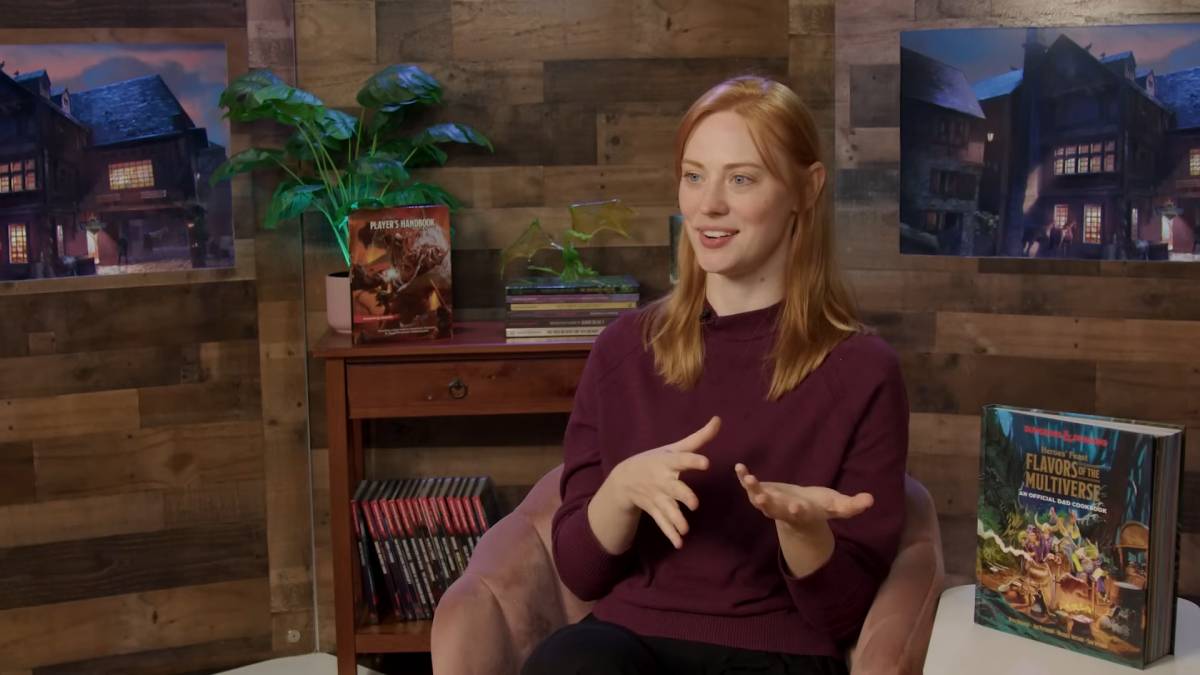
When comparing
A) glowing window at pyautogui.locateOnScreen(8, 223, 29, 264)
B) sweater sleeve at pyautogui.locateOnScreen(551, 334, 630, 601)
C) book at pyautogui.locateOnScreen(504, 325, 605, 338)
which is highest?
glowing window at pyautogui.locateOnScreen(8, 223, 29, 264)

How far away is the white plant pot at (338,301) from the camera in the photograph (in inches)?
125

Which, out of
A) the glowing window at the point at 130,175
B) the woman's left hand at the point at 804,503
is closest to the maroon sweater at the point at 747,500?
the woman's left hand at the point at 804,503

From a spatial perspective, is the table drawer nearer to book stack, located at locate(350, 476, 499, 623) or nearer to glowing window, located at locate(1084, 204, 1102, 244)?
book stack, located at locate(350, 476, 499, 623)

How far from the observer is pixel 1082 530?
179 centimetres

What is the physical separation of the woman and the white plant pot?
1.17 m

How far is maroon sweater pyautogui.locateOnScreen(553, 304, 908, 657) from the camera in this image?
79.9 inches

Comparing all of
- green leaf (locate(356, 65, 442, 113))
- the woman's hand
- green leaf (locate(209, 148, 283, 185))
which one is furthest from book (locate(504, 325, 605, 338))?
the woman's hand

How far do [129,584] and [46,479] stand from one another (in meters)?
0.33

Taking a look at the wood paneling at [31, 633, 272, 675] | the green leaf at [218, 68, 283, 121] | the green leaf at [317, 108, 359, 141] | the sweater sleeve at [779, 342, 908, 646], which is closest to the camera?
the sweater sleeve at [779, 342, 908, 646]

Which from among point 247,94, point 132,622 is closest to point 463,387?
point 247,94

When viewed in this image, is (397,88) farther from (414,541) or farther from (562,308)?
(414,541)

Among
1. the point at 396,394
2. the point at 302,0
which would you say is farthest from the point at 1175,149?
the point at 302,0

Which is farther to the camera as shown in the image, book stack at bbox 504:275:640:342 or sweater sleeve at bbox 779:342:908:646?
book stack at bbox 504:275:640:342

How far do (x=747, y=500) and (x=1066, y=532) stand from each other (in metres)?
0.47
